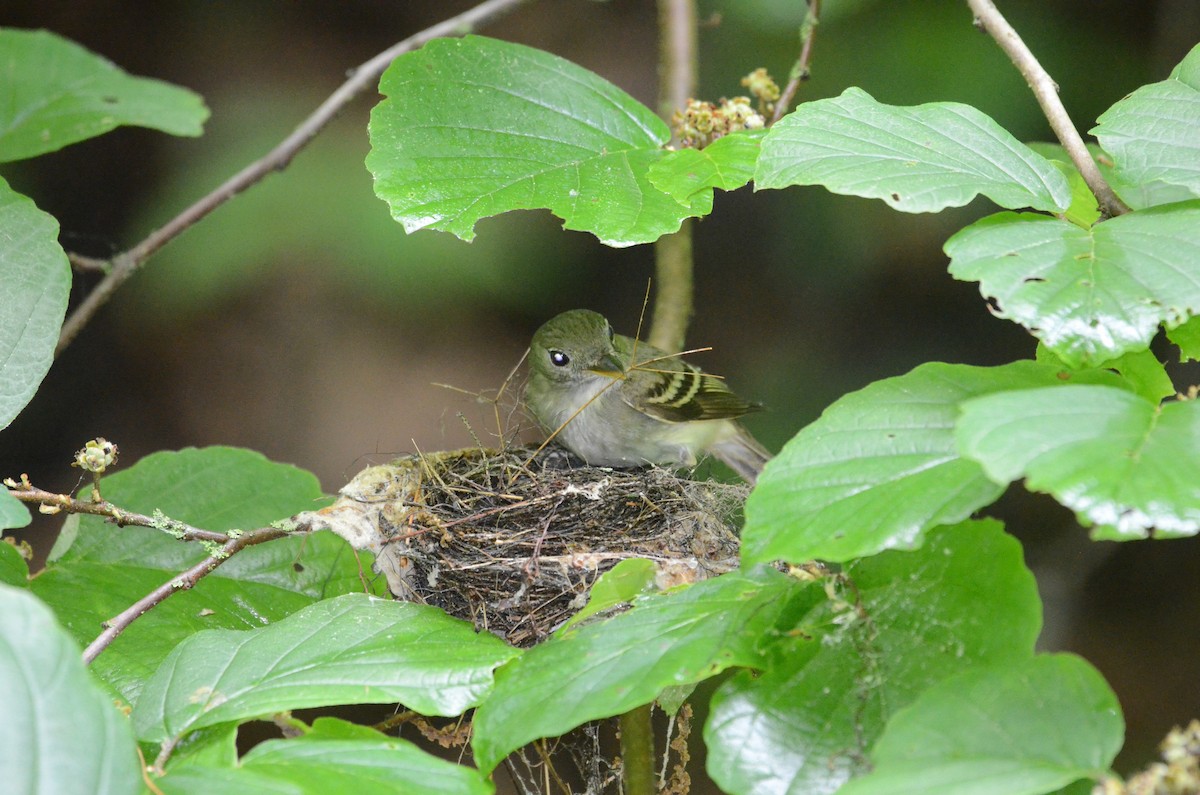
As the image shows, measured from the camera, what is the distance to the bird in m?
4.11

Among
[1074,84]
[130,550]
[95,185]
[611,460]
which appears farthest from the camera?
[95,185]

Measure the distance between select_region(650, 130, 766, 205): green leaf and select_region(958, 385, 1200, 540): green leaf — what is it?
3.22 ft

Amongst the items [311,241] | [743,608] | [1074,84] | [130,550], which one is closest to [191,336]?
[311,241]

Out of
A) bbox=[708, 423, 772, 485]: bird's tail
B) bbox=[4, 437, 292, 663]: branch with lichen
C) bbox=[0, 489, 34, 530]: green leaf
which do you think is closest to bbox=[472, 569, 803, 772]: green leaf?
bbox=[4, 437, 292, 663]: branch with lichen

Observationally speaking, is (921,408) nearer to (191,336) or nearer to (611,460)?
(611,460)

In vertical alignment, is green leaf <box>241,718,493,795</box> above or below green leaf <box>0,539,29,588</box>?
above

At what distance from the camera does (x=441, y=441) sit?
6180 millimetres

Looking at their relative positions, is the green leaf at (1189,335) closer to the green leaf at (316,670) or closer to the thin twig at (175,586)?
the green leaf at (316,670)

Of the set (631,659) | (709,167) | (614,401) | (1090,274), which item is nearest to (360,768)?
(631,659)

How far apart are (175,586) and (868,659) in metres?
1.31

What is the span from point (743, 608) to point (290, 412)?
5.02m

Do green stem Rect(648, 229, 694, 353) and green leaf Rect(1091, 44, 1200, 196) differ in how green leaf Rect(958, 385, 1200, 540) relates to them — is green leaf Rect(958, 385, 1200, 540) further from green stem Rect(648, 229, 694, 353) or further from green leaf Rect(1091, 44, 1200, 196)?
green stem Rect(648, 229, 694, 353)

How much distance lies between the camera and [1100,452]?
137cm

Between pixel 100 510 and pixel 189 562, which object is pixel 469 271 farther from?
pixel 100 510
